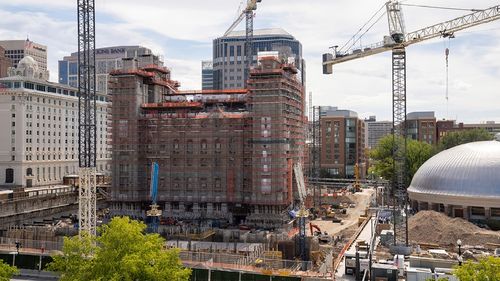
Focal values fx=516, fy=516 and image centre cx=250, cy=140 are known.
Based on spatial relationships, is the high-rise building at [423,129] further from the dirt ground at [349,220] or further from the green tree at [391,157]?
the dirt ground at [349,220]

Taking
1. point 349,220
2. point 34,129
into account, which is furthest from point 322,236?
point 34,129

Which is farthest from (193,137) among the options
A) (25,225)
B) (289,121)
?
(25,225)

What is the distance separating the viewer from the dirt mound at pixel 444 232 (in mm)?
61656

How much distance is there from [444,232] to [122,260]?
44204mm

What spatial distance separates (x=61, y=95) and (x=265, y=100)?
79439 millimetres

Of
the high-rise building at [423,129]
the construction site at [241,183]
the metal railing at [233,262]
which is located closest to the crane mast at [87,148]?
the construction site at [241,183]

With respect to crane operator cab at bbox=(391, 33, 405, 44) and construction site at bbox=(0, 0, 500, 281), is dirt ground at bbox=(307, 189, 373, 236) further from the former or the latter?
crane operator cab at bbox=(391, 33, 405, 44)

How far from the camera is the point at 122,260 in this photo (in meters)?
33.7

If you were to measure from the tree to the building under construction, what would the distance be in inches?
1775

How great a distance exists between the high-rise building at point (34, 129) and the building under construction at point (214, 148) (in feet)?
159

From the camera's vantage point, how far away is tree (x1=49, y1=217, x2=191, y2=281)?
1328 inches

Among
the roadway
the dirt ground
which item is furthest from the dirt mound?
the dirt ground

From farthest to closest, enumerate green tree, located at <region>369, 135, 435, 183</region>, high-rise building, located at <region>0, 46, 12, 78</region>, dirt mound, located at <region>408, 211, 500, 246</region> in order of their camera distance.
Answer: high-rise building, located at <region>0, 46, 12, 78</region> < green tree, located at <region>369, 135, 435, 183</region> < dirt mound, located at <region>408, 211, 500, 246</region>

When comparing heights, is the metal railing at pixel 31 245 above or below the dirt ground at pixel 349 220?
above
